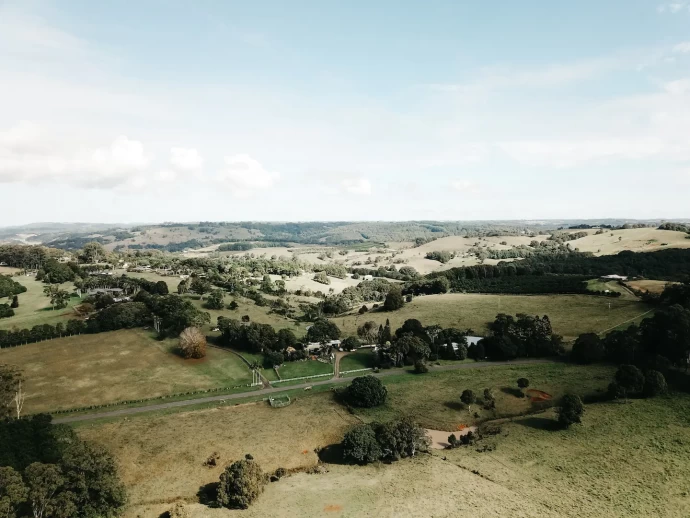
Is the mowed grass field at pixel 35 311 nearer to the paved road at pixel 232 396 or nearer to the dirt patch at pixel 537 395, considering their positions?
the paved road at pixel 232 396

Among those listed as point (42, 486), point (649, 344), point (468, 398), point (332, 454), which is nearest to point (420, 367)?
point (468, 398)

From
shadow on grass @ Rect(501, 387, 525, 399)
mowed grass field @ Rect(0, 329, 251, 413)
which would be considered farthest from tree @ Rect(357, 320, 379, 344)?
shadow on grass @ Rect(501, 387, 525, 399)

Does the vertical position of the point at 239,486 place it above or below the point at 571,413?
below

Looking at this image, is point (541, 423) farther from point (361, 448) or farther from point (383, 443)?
point (361, 448)

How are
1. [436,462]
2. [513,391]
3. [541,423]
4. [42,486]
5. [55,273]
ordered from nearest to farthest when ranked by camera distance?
[42,486] → [436,462] → [541,423] → [513,391] → [55,273]

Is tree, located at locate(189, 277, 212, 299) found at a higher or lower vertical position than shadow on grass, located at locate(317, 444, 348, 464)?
higher

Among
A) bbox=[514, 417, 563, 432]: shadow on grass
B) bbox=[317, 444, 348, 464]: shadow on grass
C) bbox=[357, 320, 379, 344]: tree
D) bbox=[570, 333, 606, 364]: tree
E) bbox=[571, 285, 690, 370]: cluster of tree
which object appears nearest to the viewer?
bbox=[317, 444, 348, 464]: shadow on grass

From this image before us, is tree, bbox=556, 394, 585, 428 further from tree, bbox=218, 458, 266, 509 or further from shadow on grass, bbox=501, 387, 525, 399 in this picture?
tree, bbox=218, 458, 266, 509
